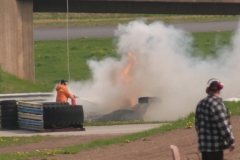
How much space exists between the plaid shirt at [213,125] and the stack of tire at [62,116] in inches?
480

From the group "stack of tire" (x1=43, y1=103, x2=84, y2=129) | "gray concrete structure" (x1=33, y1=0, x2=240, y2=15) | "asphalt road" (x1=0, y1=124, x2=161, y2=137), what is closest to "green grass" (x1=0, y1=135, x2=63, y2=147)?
"asphalt road" (x1=0, y1=124, x2=161, y2=137)

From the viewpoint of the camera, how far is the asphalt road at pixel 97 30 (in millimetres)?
50766

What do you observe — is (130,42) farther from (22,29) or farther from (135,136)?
(135,136)

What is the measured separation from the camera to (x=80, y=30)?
54.5 m

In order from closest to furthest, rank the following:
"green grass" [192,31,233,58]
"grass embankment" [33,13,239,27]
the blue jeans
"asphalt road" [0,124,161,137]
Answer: the blue jeans < "asphalt road" [0,124,161,137] < "green grass" [192,31,233,58] < "grass embankment" [33,13,239,27]

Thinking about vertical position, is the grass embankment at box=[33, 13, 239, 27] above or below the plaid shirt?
above

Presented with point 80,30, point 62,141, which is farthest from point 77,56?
point 62,141

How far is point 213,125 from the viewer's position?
31.3 feet

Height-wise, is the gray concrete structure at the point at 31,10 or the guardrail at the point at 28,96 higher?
the gray concrete structure at the point at 31,10

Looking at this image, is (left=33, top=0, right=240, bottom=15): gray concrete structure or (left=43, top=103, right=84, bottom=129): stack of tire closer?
(left=43, top=103, right=84, bottom=129): stack of tire

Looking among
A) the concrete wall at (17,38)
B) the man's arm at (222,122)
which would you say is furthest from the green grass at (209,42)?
the man's arm at (222,122)

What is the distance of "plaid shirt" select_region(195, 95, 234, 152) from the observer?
31.0ft

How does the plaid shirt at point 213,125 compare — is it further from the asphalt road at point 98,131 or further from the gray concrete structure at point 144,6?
the gray concrete structure at point 144,6

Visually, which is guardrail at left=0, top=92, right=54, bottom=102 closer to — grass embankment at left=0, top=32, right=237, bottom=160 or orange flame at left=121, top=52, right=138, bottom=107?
grass embankment at left=0, top=32, right=237, bottom=160
